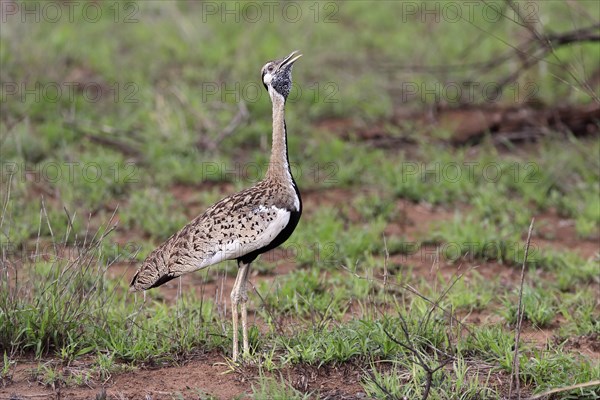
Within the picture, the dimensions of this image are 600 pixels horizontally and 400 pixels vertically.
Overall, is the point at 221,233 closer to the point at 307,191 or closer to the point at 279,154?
the point at 279,154

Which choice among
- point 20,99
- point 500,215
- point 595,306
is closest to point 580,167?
point 500,215

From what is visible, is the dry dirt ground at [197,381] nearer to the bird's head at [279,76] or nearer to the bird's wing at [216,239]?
the bird's wing at [216,239]

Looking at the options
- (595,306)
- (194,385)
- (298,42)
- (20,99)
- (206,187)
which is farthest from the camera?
(298,42)

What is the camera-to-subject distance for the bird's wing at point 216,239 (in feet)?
15.2

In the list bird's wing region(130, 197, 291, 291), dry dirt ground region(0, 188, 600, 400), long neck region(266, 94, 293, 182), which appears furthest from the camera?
long neck region(266, 94, 293, 182)

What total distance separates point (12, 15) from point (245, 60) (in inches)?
99.9

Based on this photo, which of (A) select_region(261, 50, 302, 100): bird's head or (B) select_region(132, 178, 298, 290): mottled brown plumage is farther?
(A) select_region(261, 50, 302, 100): bird's head

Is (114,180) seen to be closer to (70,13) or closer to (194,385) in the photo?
(194,385)

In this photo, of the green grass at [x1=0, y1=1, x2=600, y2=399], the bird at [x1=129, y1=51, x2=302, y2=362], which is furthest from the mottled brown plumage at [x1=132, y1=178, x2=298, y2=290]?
the green grass at [x1=0, y1=1, x2=600, y2=399]

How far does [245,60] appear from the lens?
31.8ft

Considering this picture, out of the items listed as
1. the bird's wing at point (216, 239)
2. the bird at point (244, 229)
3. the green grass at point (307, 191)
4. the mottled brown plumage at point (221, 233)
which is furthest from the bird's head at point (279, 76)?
the green grass at point (307, 191)

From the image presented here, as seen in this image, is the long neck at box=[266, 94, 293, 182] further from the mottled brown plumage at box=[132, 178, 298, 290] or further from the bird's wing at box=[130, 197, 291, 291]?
the bird's wing at box=[130, 197, 291, 291]

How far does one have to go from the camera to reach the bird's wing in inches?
183

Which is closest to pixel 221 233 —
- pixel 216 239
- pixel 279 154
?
pixel 216 239
